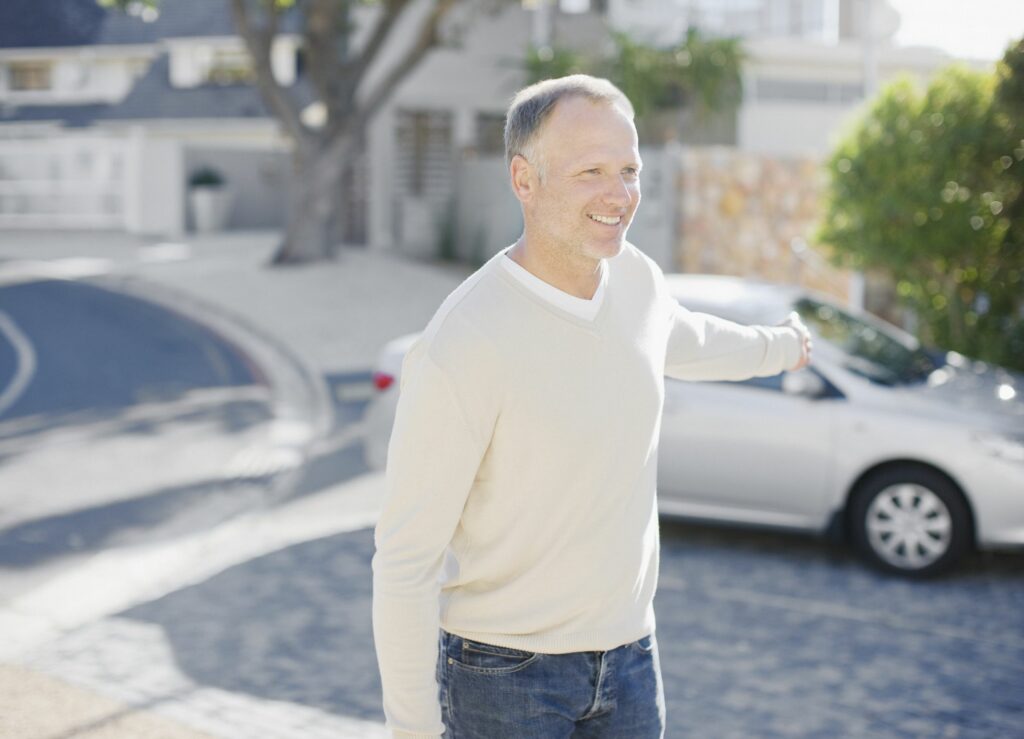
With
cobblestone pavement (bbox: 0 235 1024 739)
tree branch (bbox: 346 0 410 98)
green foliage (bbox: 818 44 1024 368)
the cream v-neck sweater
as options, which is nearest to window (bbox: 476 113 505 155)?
tree branch (bbox: 346 0 410 98)

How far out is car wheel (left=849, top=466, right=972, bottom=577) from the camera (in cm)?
747

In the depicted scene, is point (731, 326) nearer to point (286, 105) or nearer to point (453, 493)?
point (453, 493)

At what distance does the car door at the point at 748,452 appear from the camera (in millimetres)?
7750

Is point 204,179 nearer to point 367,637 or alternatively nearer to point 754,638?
point 367,637

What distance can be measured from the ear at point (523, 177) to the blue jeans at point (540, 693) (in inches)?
36.0

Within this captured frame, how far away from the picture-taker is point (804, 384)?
7.82 metres

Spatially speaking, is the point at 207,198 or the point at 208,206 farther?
the point at 208,206

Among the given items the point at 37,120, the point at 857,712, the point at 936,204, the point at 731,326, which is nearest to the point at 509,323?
the point at 731,326

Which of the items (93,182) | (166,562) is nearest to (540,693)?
(166,562)

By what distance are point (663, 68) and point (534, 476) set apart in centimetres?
2162

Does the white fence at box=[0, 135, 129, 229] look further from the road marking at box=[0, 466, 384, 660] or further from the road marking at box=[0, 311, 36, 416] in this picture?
the road marking at box=[0, 466, 384, 660]

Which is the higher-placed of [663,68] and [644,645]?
[663,68]

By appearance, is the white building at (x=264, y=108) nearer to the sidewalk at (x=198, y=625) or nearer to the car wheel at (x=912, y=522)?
the sidewalk at (x=198, y=625)

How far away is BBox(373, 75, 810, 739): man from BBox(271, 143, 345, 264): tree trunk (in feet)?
69.0
